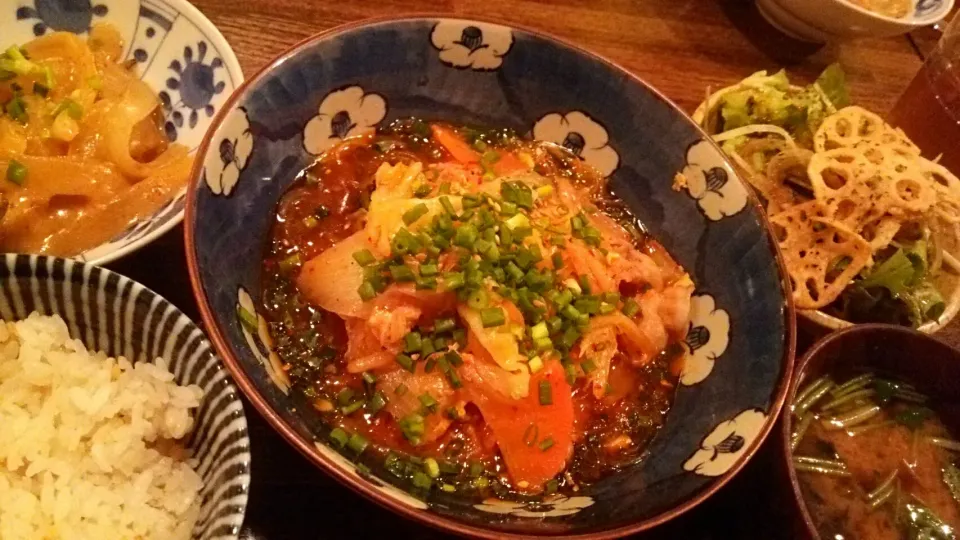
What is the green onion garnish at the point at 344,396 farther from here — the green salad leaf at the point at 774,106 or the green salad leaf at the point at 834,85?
the green salad leaf at the point at 834,85

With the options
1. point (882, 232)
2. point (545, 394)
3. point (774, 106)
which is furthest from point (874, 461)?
point (774, 106)

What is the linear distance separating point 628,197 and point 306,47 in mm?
966

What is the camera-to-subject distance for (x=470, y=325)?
5.62 feet

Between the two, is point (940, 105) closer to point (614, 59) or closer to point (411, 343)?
point (614, 59)

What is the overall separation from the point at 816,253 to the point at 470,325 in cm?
113

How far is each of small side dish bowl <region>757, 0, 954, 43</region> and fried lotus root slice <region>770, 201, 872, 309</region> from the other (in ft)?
3.22

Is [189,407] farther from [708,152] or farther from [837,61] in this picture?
[837,61]

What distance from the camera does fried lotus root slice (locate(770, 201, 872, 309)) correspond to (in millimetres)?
2193

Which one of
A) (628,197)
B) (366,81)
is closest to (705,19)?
(628,197)

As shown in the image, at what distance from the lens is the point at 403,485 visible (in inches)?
61.1

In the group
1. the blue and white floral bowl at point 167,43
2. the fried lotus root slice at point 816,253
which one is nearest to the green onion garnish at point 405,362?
the blue and white floral bowl at point 167,43

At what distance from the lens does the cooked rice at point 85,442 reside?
1.40m

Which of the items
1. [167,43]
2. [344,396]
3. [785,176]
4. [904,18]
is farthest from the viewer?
[904,18]

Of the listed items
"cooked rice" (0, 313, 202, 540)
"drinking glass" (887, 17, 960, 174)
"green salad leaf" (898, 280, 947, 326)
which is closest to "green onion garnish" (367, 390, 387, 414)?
"cooked rice" (0, 313, 202, 540)
